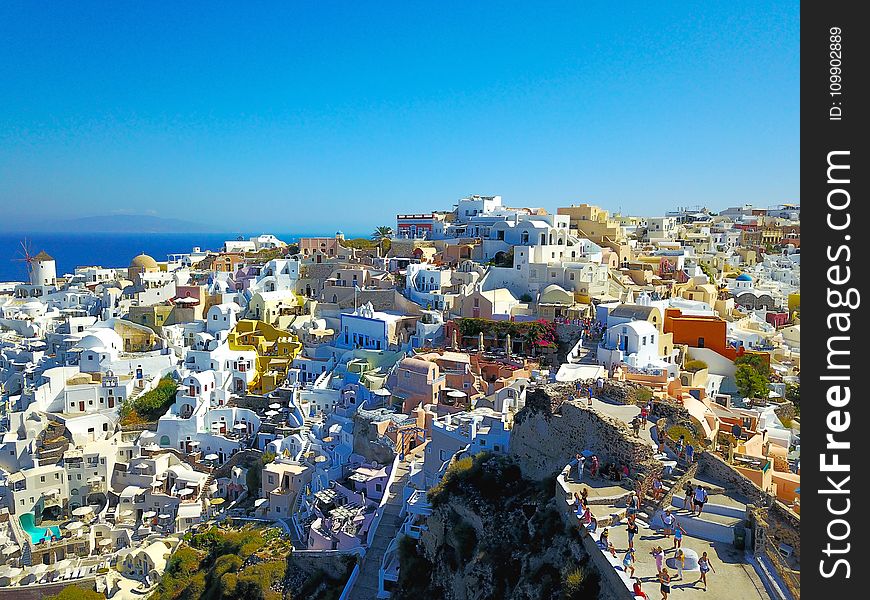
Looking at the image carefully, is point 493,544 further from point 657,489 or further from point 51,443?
point 51,443

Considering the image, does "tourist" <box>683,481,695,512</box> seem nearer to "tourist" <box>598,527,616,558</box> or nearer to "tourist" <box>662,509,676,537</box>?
"tourist" <box>662,509,676,537</box>

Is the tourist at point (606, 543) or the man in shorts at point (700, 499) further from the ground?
the man in shorts at point (700, 499)

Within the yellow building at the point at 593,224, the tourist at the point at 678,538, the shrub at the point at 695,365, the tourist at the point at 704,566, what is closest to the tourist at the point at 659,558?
the tourist at the point at 678,538

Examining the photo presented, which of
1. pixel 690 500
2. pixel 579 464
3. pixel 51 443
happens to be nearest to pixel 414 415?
pixel 579 464

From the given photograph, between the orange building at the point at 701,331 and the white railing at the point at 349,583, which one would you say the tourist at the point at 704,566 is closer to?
the white railing at the point at 349,583

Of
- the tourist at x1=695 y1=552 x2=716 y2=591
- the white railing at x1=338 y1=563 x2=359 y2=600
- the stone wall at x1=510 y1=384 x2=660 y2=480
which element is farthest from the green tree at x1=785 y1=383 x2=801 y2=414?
the white railing at x1=338 y1=563 x2=359 y2=600

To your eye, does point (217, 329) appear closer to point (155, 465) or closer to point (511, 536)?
point (155, 465)
